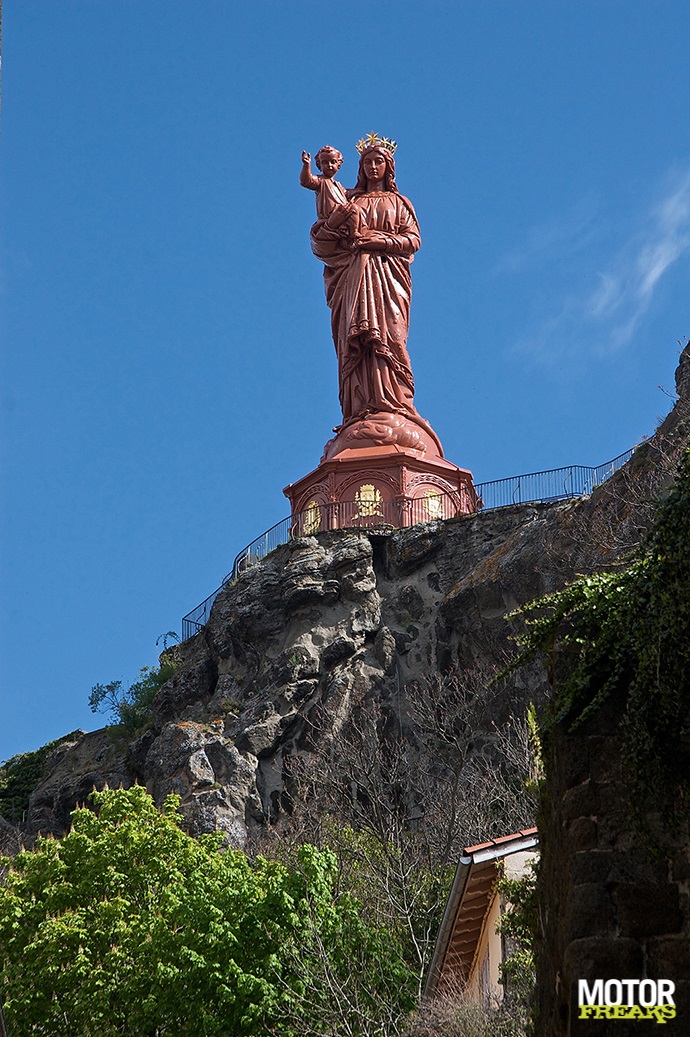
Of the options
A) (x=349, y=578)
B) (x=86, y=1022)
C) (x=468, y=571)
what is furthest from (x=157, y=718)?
(x=86, y=1022)

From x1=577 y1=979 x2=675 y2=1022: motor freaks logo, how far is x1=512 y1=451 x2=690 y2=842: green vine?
86cm

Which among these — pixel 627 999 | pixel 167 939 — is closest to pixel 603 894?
pixel 627 999

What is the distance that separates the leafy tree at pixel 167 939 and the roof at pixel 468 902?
4.49 feet

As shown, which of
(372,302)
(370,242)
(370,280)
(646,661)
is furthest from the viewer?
(370,242)

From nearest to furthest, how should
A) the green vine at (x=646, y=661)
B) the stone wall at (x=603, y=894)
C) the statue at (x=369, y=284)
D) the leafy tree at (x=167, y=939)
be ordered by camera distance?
the stone wall at (x=603, y=894) → the green vine at (x=646, y=661) → the leafy tree at (x=167, y=939) → the statue at (x=369, y=284)

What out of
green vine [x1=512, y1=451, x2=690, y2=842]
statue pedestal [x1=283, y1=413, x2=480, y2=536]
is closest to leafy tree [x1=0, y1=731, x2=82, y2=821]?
statue pedestal [x1=283, y1=413, x2=480, y2=536]

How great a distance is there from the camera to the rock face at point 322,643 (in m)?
36.0

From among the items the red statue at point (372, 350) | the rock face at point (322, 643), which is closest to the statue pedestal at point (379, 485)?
the red statue at point (372, 350)

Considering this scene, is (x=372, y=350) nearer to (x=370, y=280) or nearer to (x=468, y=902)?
(x=370, y=280)

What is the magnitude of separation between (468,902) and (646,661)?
964 cm

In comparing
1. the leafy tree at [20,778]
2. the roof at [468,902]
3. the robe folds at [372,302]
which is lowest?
the roof at [468,902]

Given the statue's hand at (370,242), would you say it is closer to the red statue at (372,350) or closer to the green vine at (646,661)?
the red statue at (372,350)

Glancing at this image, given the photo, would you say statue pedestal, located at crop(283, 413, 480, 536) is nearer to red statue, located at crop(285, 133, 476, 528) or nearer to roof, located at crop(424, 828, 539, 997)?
red statue, located at crop(285, 133, 476, 528)

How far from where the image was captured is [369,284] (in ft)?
156
